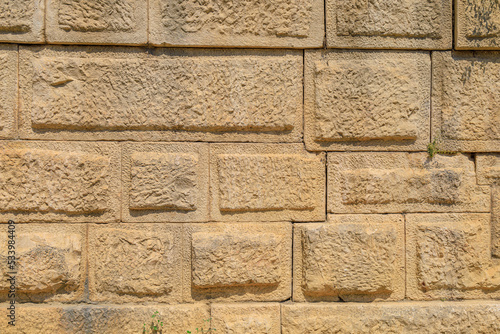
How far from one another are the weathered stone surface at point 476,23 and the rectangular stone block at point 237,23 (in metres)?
0.85

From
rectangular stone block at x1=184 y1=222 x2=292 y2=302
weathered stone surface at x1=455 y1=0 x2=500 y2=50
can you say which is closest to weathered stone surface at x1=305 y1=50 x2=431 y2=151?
weathered stone surface at x1=455 y1=0 x2=500 y2=50

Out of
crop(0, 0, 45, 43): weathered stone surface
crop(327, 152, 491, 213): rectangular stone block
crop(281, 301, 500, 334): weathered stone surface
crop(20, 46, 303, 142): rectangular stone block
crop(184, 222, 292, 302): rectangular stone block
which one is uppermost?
crop(0, 0, 45, 43): weathered stone surface

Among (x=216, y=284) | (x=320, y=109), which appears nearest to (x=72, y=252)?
(x=216, y=284)

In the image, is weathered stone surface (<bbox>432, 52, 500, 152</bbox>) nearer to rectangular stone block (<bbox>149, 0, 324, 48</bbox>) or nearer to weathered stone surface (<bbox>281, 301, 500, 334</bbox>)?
rectangular stone block (<bbox>149, 0, 324, 48</bbox>)

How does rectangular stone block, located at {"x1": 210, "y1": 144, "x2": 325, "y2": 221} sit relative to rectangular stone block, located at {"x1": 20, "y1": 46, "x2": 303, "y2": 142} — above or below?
below

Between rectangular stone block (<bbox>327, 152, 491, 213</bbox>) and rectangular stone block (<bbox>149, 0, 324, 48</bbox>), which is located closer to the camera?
rectangular stone block (<bbox>149, 0, 324, 48</bbox>)

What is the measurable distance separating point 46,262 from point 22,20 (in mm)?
1424

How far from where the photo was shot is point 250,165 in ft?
7.68

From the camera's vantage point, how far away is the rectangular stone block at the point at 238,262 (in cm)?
232

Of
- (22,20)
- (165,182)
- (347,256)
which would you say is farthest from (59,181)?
(347,256)

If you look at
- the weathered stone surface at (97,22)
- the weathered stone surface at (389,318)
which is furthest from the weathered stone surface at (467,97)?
the weathered stone surface at (97,22)

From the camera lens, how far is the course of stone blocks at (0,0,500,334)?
229 cm

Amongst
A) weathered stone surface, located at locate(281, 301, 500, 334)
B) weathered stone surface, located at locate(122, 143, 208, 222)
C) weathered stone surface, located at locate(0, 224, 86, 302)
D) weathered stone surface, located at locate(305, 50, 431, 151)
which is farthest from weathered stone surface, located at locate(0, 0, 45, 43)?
weathered stone surface, located at locate(281, 301, 500, 334)

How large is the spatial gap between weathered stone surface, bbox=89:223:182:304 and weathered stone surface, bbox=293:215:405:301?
2.74ft
